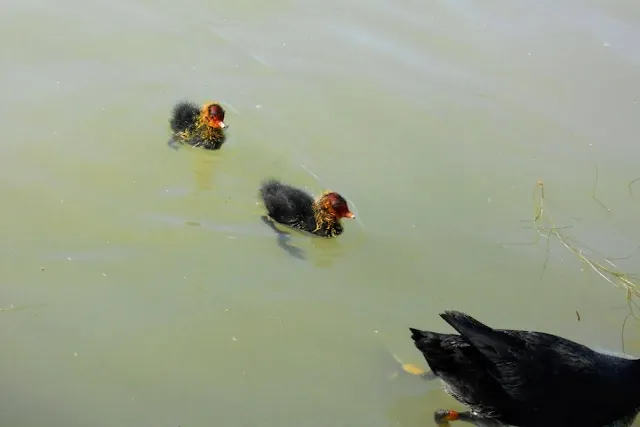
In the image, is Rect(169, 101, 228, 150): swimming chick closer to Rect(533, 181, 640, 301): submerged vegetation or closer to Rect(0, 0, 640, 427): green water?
Rect(0, 0, 640, 427): green water

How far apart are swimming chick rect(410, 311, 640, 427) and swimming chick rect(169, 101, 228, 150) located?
2308mm

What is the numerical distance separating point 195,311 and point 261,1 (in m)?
3.72

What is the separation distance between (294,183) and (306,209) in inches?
19.3

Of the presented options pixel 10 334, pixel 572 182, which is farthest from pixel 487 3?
pixel 10 334

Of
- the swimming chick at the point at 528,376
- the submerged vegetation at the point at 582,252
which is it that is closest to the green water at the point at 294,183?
the submerged vegetation at the point at 582,252

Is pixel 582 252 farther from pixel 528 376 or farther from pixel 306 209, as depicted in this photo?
pixel 306 209

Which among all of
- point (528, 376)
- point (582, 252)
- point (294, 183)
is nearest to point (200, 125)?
point (294, 183)

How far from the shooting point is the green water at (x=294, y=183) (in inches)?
151

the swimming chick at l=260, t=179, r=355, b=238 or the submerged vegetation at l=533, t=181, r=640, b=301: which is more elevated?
the submerged vegetation at l=533, t=181, r=640, b=301

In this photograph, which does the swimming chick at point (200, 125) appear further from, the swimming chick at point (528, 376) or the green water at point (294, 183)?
the swimming chick at point (528, 376)

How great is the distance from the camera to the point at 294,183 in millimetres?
5336

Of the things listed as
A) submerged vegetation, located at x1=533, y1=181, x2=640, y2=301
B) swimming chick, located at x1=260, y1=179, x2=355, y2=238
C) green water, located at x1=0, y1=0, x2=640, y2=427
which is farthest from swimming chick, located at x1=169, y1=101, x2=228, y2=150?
submerged vegetation, located at x1=533, y1=181, x2=640, y2=301

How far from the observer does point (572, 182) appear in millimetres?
5438

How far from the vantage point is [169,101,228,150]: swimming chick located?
5.24m
